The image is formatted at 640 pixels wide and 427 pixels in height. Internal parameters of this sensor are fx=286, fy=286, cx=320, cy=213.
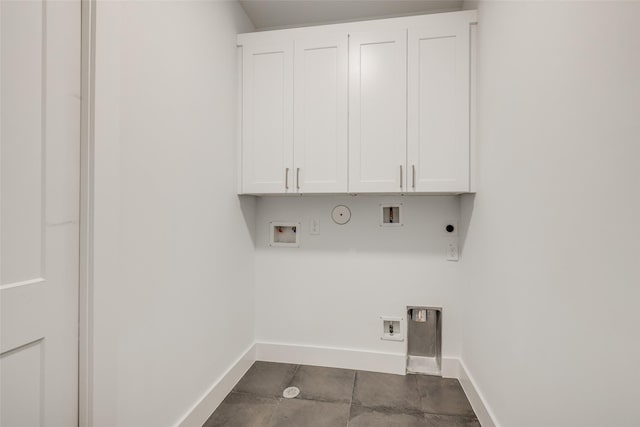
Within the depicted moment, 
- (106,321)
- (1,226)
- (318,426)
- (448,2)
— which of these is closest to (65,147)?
(1,226)

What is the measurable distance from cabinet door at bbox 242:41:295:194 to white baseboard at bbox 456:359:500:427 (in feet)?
5.42

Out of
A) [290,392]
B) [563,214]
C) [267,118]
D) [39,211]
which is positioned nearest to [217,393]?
[290,392]

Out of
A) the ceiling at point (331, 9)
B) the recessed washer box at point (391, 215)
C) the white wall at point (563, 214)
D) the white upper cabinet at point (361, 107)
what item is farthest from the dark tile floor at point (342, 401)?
the ceiling at point (331, 9)

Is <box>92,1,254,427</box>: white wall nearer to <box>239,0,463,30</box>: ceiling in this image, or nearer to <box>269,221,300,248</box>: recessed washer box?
<box>239,0,463,30</box>: ceiling

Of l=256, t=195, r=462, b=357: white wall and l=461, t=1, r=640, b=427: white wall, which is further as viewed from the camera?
l=256, t=195, r=462, b=357: white wall

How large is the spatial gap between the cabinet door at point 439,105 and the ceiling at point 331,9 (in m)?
0.33

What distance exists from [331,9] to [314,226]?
5.18 ft

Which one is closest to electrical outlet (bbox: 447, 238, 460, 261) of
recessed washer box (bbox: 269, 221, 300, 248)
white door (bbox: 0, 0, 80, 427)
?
recessed washer box (bbox: 269, 221, 300, 248)

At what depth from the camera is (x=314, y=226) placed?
7.37ft

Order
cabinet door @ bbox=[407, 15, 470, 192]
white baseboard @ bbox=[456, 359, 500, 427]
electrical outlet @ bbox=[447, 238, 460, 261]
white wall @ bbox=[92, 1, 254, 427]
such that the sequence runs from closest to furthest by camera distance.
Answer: white wall @ bbox=[92, 1, 254, 427] < white baseboard @ bbox=[456, 359, 500, 427] < cabinet door @ bbox=[407, 15, 470, 192] < electrical outlet @ bbox=[447, 238, 460, 261]

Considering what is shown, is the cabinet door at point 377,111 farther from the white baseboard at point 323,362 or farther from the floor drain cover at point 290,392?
the floor drain cover at point 290,392

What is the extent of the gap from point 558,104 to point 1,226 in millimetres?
1700

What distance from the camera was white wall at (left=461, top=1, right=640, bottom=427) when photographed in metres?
0.70

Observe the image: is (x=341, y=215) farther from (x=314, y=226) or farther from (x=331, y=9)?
(x=331, y=9)
